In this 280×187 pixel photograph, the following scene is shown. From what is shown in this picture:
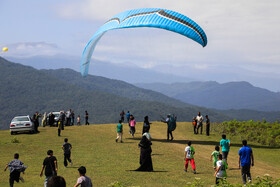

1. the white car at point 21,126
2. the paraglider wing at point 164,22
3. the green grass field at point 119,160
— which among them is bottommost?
the green grass field at point 119,160

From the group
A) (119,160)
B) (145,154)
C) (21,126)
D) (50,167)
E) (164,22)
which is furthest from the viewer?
(21,126)

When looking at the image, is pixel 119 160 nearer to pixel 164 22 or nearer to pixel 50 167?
pixel 50 167

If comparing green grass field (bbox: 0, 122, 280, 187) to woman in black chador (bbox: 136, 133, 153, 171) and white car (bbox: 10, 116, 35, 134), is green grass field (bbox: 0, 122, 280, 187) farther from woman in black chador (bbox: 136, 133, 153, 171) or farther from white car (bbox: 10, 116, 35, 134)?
white car (bbox: 10, 116, 35, 134)

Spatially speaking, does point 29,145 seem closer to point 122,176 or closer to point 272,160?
point 122,176

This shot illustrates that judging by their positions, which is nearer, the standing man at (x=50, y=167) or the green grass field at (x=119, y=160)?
the standing man at (x=50, y=167)

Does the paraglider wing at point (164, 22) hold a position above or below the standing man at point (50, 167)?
above

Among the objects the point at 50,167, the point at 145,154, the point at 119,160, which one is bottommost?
the point at 119,160

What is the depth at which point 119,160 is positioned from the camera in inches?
736

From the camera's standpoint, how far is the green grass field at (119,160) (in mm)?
14469

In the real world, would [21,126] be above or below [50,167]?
above

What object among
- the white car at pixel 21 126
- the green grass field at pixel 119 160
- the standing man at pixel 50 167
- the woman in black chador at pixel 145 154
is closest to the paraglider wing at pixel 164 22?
→ the green grass field at pixel 119 160

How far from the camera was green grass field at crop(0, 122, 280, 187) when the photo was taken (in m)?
14.5

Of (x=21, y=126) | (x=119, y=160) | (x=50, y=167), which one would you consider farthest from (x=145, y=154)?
(x=21, y=126)

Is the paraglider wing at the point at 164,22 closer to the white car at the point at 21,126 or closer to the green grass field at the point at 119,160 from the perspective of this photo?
the green grass field at the point at 119,160
